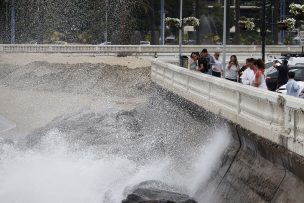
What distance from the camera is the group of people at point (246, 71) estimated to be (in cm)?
1421

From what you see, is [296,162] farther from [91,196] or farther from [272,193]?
[91,196]

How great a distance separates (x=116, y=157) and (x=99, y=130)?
14.1 ft

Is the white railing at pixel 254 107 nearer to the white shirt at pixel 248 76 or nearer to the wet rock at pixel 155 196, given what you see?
the white shirt at pixel 248 76

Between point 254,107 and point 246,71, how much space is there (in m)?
4.42

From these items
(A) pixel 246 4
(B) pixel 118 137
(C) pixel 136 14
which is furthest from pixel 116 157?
(A) pixel 246 4

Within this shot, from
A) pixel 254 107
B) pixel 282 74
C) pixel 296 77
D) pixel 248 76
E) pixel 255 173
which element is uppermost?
pixel 248 76

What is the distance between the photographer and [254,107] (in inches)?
445

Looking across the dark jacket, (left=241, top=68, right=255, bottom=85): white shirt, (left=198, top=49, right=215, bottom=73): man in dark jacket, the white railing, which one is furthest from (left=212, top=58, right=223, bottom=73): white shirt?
(left=241, top=68, right=255, bottom=85): white shirt

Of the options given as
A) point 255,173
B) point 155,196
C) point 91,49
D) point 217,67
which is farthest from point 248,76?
point 91,49

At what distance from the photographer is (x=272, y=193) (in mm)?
9078

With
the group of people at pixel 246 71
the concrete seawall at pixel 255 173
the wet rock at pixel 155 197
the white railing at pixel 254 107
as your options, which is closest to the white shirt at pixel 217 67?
the group of people at pixel 246 71

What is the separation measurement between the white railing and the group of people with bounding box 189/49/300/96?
71 cm

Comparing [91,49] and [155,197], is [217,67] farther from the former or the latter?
[91,49]

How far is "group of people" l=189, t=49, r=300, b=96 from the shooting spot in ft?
46.6
